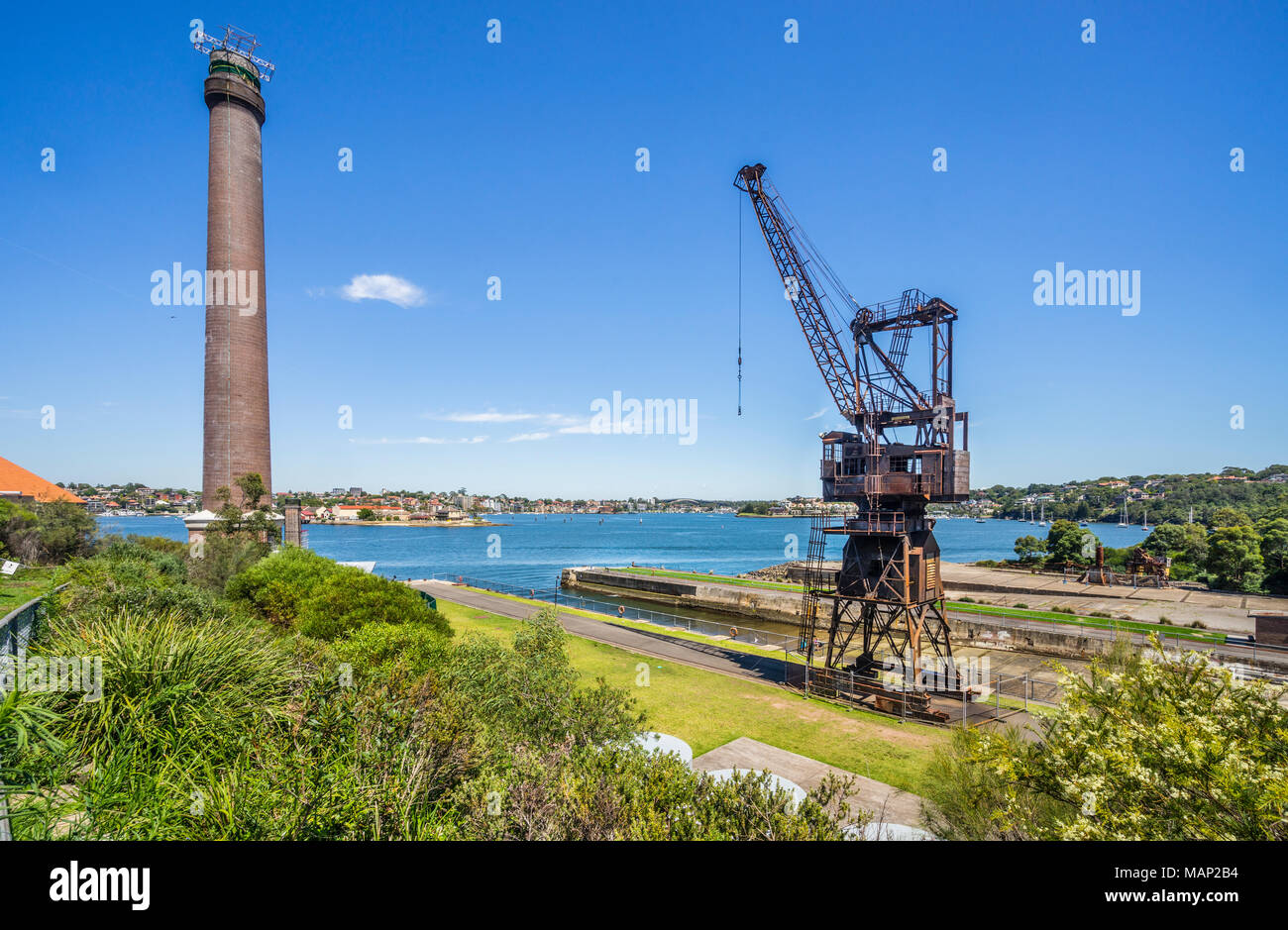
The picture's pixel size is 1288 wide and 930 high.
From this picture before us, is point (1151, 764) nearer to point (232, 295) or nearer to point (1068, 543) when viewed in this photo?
point (232, 295)

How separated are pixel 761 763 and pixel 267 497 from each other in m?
45.6

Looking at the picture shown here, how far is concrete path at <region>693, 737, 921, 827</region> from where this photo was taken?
13.7m

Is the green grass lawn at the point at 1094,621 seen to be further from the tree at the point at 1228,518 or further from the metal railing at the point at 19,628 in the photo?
the metal railing at the point at 19,628

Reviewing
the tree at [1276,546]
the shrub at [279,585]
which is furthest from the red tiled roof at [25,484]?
the tree at [1276,546]

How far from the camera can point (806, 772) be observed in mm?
15875

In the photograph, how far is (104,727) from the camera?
377 inches

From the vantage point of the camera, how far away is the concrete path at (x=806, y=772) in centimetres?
1370

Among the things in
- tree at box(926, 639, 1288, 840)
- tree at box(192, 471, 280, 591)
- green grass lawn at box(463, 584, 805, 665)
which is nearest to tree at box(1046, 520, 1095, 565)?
green grass lawn at box(463, 584, 805, 665)

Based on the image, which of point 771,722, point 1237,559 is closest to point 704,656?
point 771,722

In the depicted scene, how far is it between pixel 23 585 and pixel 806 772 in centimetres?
3066
